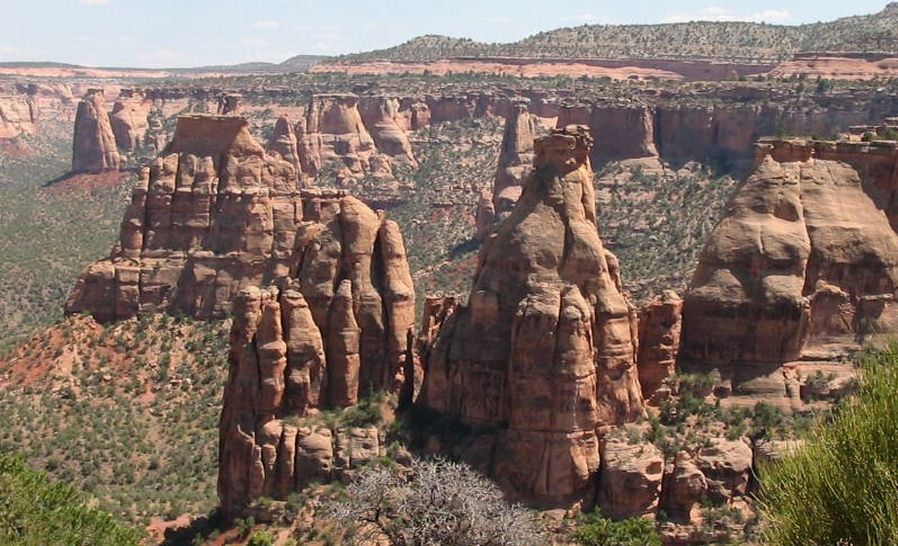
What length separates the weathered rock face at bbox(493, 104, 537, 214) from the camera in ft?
400

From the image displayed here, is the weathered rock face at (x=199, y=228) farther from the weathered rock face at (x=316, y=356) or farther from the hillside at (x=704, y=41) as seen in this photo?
the hillside at (x=704, y=41)

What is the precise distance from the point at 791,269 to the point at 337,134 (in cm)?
10420

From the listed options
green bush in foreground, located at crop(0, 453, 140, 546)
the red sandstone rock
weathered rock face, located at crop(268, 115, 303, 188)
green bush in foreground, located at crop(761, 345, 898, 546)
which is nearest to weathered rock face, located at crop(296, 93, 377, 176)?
weathered rock face, located at crop(268, 115, 303, 188)

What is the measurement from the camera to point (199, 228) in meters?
78.6

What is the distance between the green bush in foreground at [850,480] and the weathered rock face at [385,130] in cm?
13120

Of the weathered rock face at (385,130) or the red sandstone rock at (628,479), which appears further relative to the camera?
the weathered rock face at (385,130)

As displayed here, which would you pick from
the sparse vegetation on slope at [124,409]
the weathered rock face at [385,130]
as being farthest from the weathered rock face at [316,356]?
the weathered rock face at [385,130]

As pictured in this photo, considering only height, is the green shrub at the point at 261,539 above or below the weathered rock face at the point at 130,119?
above

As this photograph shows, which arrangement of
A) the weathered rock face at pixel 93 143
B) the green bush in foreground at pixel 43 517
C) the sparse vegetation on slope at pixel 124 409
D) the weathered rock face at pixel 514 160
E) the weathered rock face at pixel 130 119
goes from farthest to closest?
the weathered rock face at pixel 130 119 < the weathered rock face at pixel 93 143 < the weathered rock face at pixel 514 160 < the sparse vegetation on slope at pixel 124 409 < the green bush in foreground at pixel 43 517

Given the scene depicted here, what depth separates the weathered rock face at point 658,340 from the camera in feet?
159

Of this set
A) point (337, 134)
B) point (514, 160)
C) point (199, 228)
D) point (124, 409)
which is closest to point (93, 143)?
point (337, 134)

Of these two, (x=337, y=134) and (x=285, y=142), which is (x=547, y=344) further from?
(x=337, y=134)

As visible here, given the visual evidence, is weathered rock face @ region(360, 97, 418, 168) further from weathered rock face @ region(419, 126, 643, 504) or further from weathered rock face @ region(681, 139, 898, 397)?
weathered rock face @ region(419, 126, 643, 504)

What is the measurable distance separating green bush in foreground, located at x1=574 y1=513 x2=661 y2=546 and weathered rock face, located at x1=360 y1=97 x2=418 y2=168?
111m
